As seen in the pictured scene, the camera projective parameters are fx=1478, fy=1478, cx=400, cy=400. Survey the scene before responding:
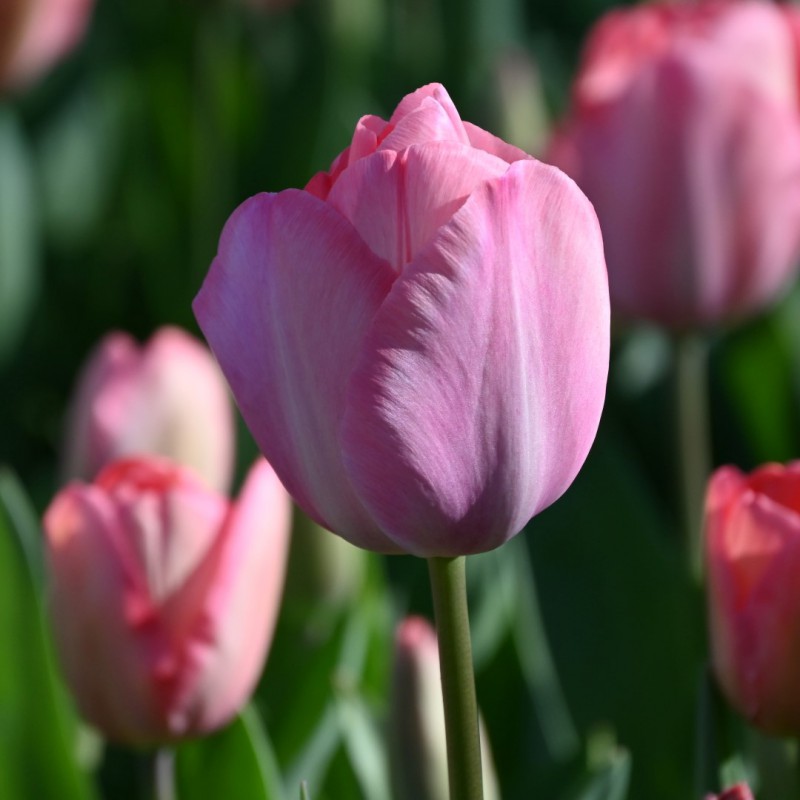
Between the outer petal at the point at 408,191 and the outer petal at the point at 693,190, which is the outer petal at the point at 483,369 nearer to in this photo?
the outer petal at the point at 408,191

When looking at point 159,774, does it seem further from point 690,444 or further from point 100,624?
point 690,444

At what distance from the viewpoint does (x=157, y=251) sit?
143 centimetres

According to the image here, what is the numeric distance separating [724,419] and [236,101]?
687mm

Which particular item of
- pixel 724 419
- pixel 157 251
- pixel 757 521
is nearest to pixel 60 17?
pixel 157 251

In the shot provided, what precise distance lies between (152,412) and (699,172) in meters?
0.35

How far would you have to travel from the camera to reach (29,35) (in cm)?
109

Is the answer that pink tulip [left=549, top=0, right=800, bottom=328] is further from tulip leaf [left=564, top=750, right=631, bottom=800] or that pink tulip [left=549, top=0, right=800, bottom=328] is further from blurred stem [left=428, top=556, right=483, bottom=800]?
blurred stem [left=428, top=556, right=483, bottom=800]

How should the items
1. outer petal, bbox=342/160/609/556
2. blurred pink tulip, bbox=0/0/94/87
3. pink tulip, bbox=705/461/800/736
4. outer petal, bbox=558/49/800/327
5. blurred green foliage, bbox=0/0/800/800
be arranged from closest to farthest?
outer petal, bbox=342/160/609/556 < pink tulip, bbox=705/461/800/736 < blurred green foliage, bbox=0/0/800/800 < outer petal, bbox=558/49/800/327 < blurred pink tulip, bbox=0/0/94/87

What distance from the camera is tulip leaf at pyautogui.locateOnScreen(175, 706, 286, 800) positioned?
58 cm

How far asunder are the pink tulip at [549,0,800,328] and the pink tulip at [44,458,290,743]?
0.38 m

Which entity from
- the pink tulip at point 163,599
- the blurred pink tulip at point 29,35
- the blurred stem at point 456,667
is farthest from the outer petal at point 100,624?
the blurred pink tulip at point 29,35

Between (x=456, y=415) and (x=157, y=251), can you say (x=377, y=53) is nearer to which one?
(x=157, y=251)

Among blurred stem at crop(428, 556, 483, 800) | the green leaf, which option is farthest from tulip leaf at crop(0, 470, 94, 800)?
the green leaf

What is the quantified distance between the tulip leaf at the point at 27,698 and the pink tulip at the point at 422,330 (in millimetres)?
230
